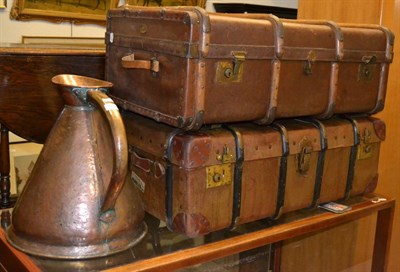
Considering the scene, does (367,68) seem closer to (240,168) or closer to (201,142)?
(240,168)

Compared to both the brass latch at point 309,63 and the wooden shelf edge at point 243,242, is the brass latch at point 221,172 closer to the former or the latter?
the wooden shelf edge at point 243,242

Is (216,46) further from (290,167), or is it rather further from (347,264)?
(347,264)

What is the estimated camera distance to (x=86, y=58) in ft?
6.82

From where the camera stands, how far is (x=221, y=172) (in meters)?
1.52

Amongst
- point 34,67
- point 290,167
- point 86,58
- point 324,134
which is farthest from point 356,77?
point 34,67

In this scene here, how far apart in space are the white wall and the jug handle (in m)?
3.03

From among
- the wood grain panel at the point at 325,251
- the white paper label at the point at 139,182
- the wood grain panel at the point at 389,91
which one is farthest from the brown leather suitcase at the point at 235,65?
the wood grain panel at the point at 325,251

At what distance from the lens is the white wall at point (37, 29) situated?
158 inches

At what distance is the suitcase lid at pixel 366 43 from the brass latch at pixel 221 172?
0.58 m

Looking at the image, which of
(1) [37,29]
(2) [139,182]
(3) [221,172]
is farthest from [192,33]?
(1) [37,29]

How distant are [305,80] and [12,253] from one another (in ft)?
3.32

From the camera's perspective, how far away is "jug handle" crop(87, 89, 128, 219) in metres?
1.26

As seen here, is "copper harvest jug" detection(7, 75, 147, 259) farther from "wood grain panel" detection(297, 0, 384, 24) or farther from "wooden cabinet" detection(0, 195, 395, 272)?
"wood grain panel" detection(297, 0, 384, 24)

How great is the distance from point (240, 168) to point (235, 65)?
31 cm
